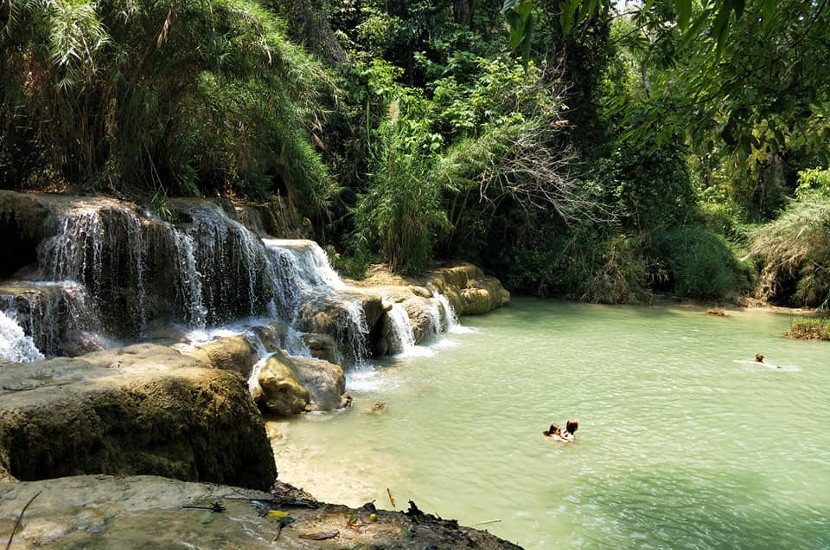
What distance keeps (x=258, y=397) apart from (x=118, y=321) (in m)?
2.13

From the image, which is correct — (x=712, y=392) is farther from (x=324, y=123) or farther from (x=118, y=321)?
(x=324, y=123)

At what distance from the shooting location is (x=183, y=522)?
1772 mm

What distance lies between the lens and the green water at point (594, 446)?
3.82 metres

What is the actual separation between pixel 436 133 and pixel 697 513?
10.5 metres

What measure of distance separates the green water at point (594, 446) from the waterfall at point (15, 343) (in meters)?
2.31

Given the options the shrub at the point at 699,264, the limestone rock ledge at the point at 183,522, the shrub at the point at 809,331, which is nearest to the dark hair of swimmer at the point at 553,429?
the limestone rock ledge at the point at 183,522

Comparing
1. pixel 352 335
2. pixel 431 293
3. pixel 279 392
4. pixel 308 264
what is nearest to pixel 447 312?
pixel 431 293

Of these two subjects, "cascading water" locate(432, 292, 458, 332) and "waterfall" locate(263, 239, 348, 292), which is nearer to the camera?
"waterfall" locate(263, 239, 348, 292)

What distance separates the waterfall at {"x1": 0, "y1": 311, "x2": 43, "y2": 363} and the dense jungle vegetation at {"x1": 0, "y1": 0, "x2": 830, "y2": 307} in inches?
113

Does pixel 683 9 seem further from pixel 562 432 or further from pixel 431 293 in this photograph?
pixel 431 293

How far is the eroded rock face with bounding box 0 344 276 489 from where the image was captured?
2.46 m

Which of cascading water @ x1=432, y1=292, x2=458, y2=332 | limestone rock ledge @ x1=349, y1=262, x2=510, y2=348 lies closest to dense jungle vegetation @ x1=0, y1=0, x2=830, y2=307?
limestone rock ledge @ x1=349, y1=262, x2=510, y2=348

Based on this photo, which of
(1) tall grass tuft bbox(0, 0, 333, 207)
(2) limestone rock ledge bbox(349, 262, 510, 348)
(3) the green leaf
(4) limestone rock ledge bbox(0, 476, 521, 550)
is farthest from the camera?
(2) limestone rock ledge bbox(349, 262, 510, 348)

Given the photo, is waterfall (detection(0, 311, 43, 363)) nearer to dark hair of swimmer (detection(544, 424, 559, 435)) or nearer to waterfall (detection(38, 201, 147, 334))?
waterfall (detection(38, 201, 147, 334))
